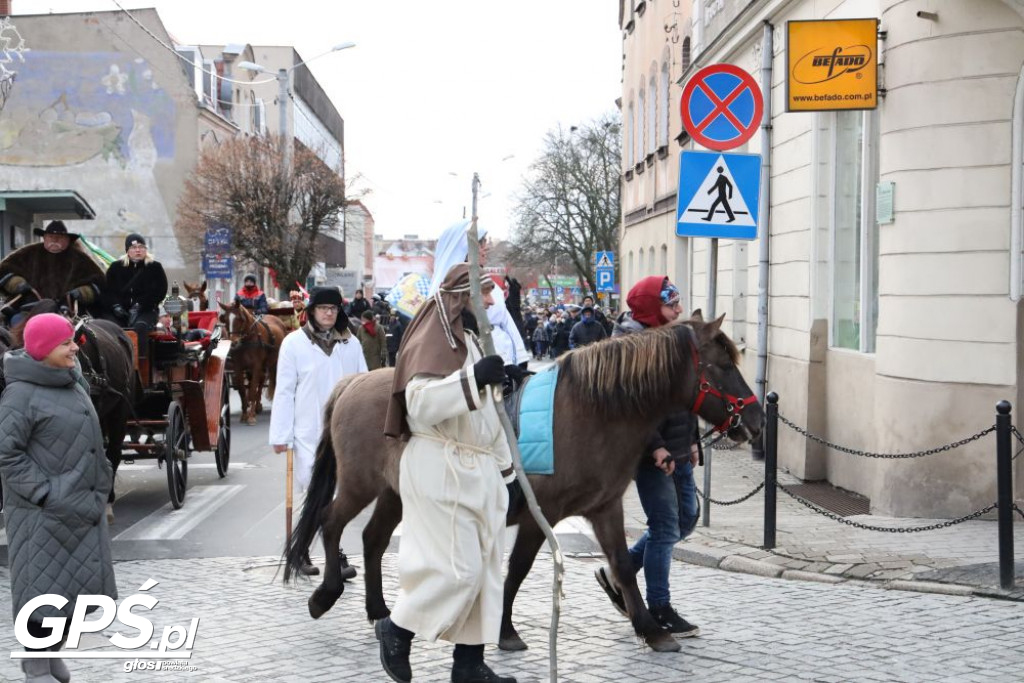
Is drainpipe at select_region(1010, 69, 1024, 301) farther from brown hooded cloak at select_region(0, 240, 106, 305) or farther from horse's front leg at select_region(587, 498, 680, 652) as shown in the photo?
brown hooded cloak at select_region(0, 240, 106, 305)

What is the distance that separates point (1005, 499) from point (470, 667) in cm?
409

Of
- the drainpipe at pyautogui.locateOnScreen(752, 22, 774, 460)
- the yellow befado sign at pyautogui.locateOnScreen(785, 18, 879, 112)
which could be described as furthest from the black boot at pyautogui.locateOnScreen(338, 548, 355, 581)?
the drainpipe at pyautogui.locateOnScreen(752, 22, 774, 460)

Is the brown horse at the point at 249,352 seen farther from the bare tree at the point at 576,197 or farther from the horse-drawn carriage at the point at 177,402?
the bare tree at the point at 576,197

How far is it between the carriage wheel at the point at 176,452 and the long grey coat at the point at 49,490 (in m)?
5.04

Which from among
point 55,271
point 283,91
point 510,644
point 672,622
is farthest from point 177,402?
point 283,91

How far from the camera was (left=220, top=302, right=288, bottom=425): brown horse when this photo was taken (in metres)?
20.0

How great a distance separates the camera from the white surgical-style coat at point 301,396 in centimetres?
854

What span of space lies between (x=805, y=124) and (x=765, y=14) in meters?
2.15

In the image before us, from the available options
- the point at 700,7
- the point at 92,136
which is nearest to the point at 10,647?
the point at 700,7

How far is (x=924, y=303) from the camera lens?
1005 cm

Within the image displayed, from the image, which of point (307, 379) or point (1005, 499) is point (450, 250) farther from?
point (1005, 499)

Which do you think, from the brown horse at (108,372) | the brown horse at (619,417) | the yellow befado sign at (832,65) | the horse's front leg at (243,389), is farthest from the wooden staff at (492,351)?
the horse's front leg at (243,389)

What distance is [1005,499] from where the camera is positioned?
789cm

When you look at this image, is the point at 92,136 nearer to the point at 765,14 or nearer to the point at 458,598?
the point at 765,14
